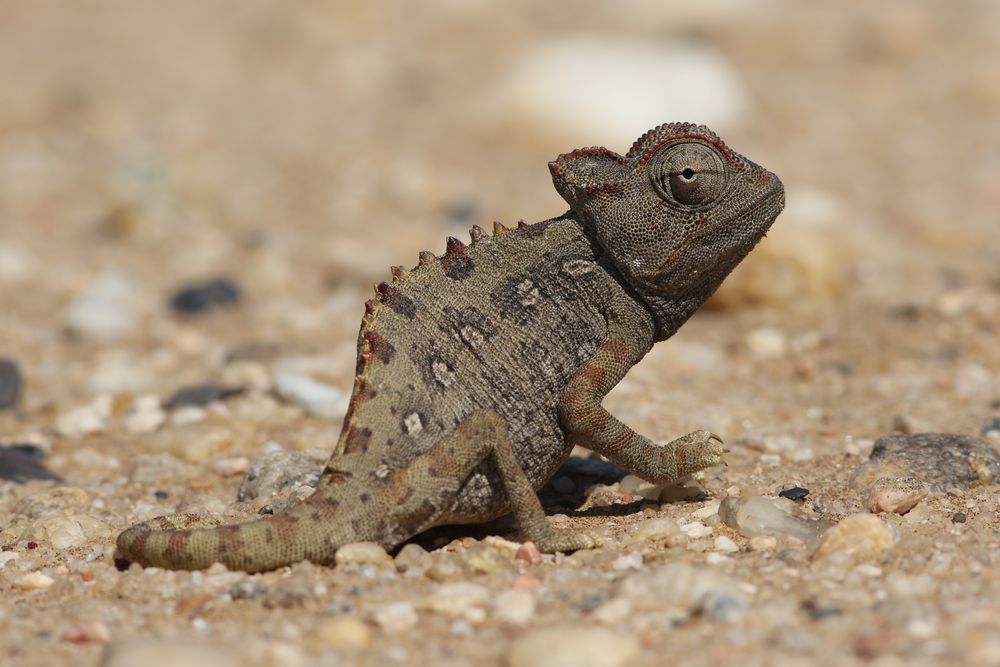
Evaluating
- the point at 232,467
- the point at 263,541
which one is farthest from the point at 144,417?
the point at 263,541

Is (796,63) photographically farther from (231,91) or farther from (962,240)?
(231,91)

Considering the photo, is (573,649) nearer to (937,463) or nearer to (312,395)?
(937,463)

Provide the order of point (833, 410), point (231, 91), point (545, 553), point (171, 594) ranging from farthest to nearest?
point (231, 91) < point (833, 410) < point (545, 553) < point (171, 594)

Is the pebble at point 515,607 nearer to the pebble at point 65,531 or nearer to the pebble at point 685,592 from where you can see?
the pebble at point 685,592

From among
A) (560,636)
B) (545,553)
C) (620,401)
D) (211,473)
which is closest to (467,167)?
(620,401)

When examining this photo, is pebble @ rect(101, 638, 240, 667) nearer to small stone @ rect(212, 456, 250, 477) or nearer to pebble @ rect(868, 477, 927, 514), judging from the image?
small stone @ rect(212, 456, 250, 477)

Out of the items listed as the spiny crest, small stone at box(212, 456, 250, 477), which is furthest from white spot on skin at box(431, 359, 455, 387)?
small stone at box(212, 456, 250, 477)
